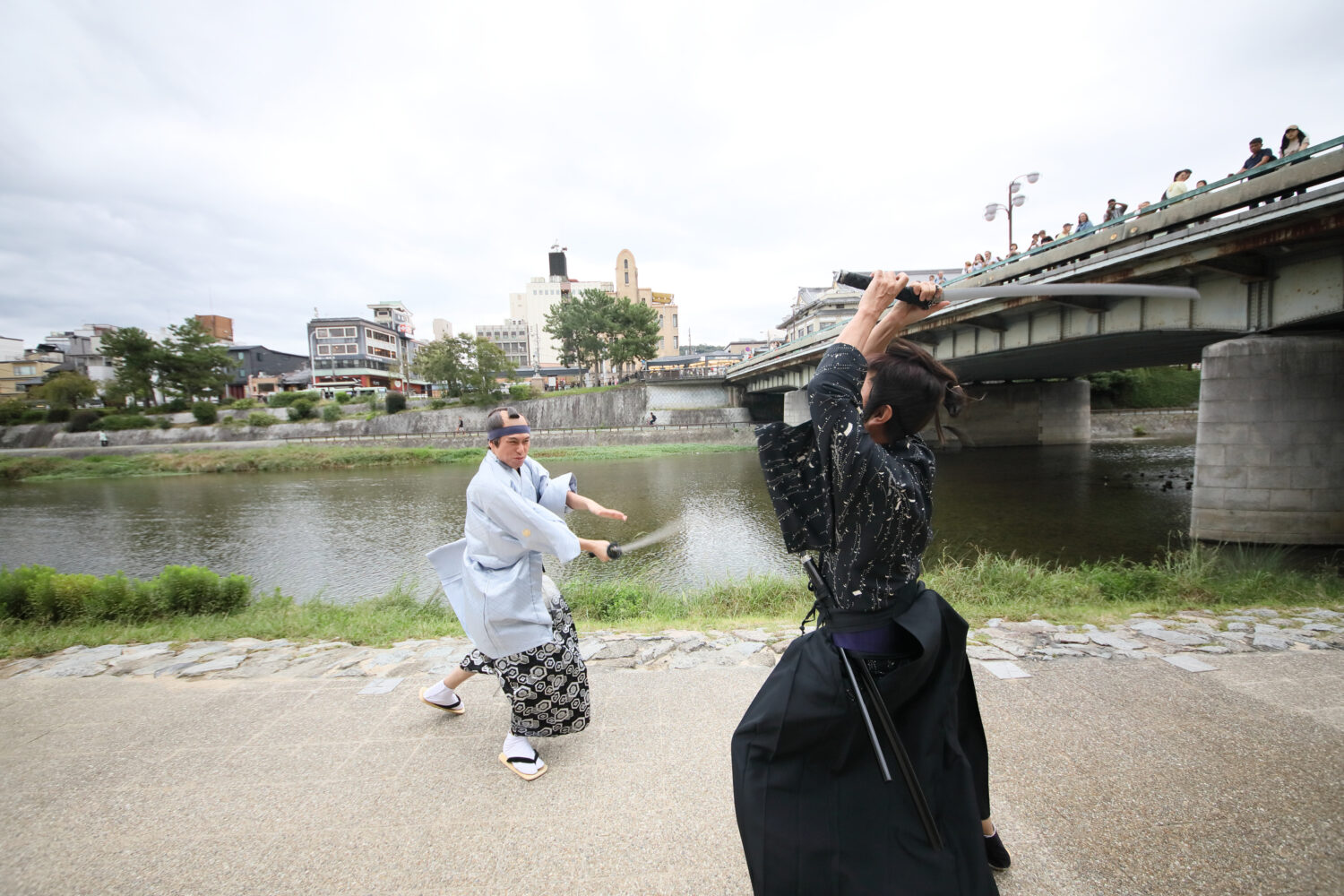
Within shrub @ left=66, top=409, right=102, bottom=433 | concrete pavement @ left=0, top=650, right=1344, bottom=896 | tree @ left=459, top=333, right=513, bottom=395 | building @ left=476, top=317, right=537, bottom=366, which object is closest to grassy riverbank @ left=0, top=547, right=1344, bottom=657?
concrete pavement @ left=0, top=650, right=1344, bottom=896

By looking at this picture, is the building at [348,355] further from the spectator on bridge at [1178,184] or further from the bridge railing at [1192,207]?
the spectator on bridge at [1178,184]

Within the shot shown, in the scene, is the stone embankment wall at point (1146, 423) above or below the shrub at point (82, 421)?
below

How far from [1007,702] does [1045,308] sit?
15954 millimetres

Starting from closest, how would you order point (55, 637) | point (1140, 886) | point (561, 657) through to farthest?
1. point (1140, 886)
2. point (561, 657)
3. point (55, 637)

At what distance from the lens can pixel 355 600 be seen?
8.43 m

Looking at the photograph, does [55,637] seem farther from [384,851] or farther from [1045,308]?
[1045,308]

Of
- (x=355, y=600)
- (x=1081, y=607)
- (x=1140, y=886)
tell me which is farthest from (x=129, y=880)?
(x=1081, y=607)

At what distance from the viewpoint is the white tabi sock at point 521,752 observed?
9.64 ft

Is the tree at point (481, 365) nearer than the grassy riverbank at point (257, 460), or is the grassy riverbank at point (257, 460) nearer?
the grassy riverbank at point (257, 460)

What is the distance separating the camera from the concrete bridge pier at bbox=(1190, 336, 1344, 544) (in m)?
9.66

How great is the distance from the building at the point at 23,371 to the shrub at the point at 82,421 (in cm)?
2775

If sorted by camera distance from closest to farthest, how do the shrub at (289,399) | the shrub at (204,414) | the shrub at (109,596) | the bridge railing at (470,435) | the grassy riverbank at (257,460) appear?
the shrub at (109,596) < the grassy riverbank at (257,460) < the bridge railing at (470,435) < the shrub at (204,414) < the shrub at (289,399)

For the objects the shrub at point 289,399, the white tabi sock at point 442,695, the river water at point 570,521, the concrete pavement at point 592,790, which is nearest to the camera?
the concrete pavement at point 592,790

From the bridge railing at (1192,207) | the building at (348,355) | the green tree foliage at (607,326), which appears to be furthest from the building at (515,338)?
the bridge railing at (1192,207)
